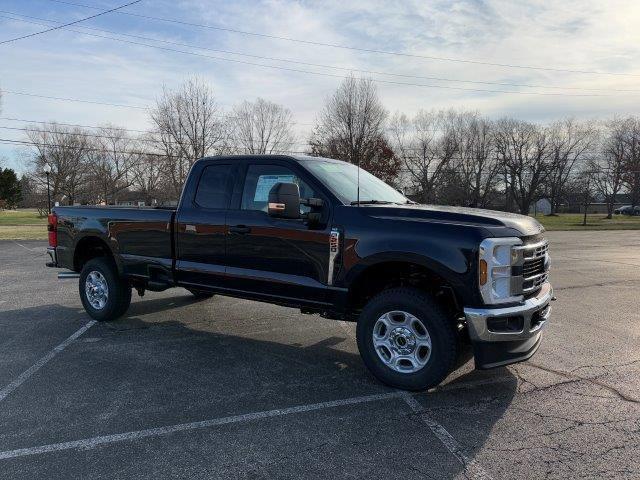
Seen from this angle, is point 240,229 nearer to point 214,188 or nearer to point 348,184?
point 214,188

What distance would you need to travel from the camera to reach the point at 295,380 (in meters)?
4.50

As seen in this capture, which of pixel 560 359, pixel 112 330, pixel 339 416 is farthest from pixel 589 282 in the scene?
pixel 112 330

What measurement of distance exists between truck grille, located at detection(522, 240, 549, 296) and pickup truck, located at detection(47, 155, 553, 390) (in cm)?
1

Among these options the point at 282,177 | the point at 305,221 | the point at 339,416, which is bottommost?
the point at 339,416

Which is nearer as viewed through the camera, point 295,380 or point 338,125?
point 295,380

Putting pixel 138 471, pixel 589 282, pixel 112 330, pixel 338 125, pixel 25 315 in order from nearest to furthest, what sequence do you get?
pixel 138 471
pixel 112 330
pixel 25 315
pixel 589 282
pixel 338 125

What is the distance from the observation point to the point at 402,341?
4234 millimetres

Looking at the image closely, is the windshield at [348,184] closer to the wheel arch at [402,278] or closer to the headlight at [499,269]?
the wheel arch at [402,278]

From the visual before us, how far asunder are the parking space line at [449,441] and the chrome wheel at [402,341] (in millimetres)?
267

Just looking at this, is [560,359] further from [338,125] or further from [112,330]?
[338,125]

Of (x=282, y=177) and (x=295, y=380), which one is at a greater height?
(x=282, y=177)

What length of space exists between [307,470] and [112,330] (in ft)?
13.4

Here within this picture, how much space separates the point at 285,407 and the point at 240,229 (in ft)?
6.38

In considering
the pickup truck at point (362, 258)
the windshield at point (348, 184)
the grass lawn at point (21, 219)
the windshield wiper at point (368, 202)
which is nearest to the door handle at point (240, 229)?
the pickup truck at point (362, 258)
